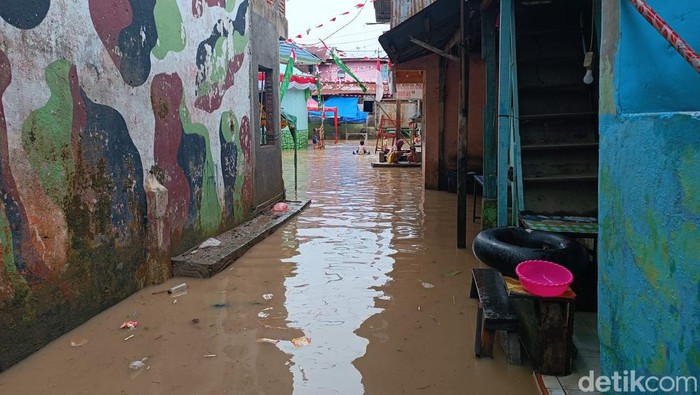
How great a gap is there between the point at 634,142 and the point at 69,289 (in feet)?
13.8

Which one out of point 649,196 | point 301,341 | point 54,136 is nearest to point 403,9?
point 54,136

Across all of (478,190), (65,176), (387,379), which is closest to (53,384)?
(65,176)

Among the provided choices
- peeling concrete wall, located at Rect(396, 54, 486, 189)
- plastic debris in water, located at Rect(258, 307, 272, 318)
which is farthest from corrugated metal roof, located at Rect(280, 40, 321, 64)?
plastic debris in water, located at Rect(258, 307, 272, 318)

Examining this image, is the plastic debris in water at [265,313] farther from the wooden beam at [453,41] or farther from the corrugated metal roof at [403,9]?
the corrugated metal roof at [403,9]

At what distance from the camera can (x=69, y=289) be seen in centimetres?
417

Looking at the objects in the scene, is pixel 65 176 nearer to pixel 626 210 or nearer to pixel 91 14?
pixel 91 14

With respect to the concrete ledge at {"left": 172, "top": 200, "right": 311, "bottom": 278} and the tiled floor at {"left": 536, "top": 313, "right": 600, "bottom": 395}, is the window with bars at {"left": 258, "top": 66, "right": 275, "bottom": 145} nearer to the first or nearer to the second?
the concrete ledge at {"left": 172, "top": 200, "right": 311, "bottom": 278}

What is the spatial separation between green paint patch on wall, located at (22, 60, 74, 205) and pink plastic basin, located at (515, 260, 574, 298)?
11.9 ft

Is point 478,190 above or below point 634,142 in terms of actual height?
below

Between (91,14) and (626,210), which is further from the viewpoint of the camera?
(91,14)

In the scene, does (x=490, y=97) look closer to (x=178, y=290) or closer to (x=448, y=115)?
(x=178, y=290)

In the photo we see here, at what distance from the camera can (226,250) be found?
20.8 ft

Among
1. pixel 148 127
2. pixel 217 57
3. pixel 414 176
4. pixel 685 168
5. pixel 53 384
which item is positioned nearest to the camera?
pixel 685 168

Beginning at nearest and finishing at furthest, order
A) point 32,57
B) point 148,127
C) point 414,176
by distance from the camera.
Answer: point 32,57, point 148,127, point 414,176
